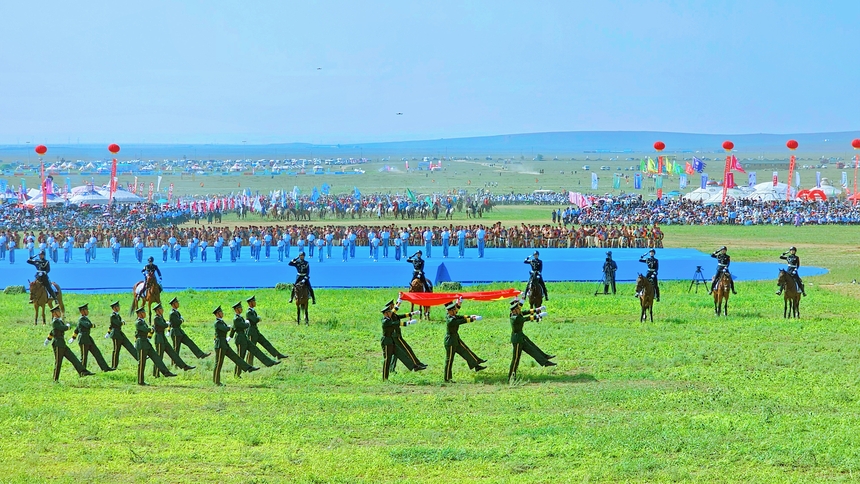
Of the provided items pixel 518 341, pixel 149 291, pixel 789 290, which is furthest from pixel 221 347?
pixel 789 290

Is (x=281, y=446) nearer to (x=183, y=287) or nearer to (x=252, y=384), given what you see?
(x=252, y=384)

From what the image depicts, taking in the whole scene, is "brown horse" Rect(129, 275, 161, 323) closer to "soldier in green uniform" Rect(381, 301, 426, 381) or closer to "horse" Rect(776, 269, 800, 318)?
"soldier in green uniform" Rect(381, 301, 426, 381)

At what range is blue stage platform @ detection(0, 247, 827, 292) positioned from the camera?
32844 millimetres

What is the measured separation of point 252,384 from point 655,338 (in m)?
8.98

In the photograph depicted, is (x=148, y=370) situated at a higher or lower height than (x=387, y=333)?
lower

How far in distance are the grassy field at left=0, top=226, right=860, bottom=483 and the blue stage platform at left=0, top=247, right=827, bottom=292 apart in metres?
8.49

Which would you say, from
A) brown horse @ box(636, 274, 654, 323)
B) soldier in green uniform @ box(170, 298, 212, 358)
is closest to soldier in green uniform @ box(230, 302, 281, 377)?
soldier in green uniform @ box(170, 298, 212, 358)

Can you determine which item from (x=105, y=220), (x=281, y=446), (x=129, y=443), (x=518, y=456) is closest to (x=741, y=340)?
(x=518, y=456)

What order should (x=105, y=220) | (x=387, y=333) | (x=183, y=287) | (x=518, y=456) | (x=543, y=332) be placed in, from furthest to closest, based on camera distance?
(x=105, y=220), (x=183, y=287), (x=543, y=332), (x=387, y=333), (x=518, y=456)

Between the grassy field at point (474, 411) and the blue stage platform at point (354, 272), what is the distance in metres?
8.49

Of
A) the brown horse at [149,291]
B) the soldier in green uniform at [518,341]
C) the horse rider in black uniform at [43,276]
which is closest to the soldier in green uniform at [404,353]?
the soldier in green uniform at [518,341]

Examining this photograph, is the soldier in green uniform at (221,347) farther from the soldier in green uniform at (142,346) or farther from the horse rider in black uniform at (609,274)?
the horse rider in black uniform at (609,274)

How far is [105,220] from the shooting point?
5541cm

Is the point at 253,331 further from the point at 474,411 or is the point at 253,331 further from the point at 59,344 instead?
the point at 474,411
